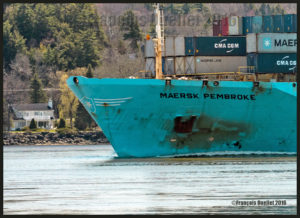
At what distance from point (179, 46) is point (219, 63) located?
9.85 ft

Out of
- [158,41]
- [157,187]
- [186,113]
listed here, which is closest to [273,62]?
[158,41]

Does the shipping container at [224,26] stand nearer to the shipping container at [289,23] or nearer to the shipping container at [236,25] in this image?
the shipping container at [236,25]

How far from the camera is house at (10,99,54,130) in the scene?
430 feet

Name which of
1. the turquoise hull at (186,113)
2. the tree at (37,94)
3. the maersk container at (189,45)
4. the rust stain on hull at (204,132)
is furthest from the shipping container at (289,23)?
the tree at (37,94)

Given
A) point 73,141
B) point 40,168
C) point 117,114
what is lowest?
point 73,141

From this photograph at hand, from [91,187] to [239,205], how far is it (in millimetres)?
8623

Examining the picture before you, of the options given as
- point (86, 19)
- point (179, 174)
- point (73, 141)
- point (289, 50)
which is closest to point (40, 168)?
point (179, 174)

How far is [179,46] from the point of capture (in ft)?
179

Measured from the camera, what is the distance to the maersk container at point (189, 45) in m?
54.0

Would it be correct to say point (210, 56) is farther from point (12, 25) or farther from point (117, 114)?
point (12, 25)

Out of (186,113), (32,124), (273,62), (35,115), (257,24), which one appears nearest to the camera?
(186,113)

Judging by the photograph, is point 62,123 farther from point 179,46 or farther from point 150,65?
point 179,46

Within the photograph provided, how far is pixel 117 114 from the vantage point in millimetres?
47094

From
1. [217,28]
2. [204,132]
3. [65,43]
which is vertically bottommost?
[204,132]
